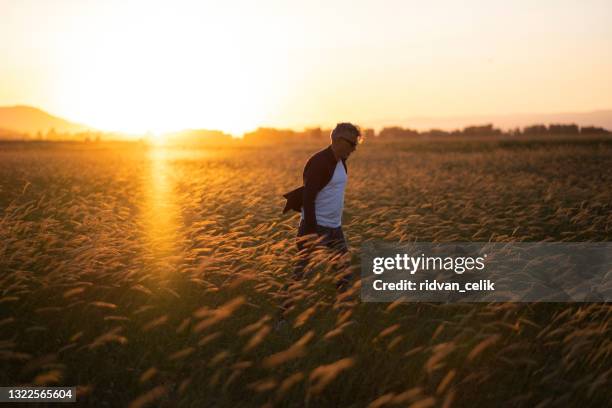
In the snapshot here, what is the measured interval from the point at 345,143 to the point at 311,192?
0.59 m

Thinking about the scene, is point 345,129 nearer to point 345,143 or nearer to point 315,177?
point 345,143

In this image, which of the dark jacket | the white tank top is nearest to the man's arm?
the dark jacket

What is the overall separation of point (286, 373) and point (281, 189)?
1226 cm

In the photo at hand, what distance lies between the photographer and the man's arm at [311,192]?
494cm

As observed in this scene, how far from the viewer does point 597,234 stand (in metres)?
8.93

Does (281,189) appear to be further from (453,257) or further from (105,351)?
(105,351)

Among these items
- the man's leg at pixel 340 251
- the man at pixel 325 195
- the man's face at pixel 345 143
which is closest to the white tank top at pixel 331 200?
the man at pixel 325 195

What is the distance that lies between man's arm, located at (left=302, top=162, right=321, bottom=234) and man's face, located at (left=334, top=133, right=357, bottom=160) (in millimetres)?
282

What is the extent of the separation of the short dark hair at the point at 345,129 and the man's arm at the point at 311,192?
1.18 feet

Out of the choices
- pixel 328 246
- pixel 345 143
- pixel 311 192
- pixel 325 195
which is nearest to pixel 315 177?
pixel 311 192

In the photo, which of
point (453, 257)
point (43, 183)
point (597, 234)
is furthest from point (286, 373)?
point (43, 183)

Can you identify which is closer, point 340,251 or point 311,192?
point 311,192

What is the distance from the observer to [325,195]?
5137 millimetres

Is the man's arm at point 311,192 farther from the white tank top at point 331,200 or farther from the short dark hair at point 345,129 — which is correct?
the short dark hair at point 345,129
